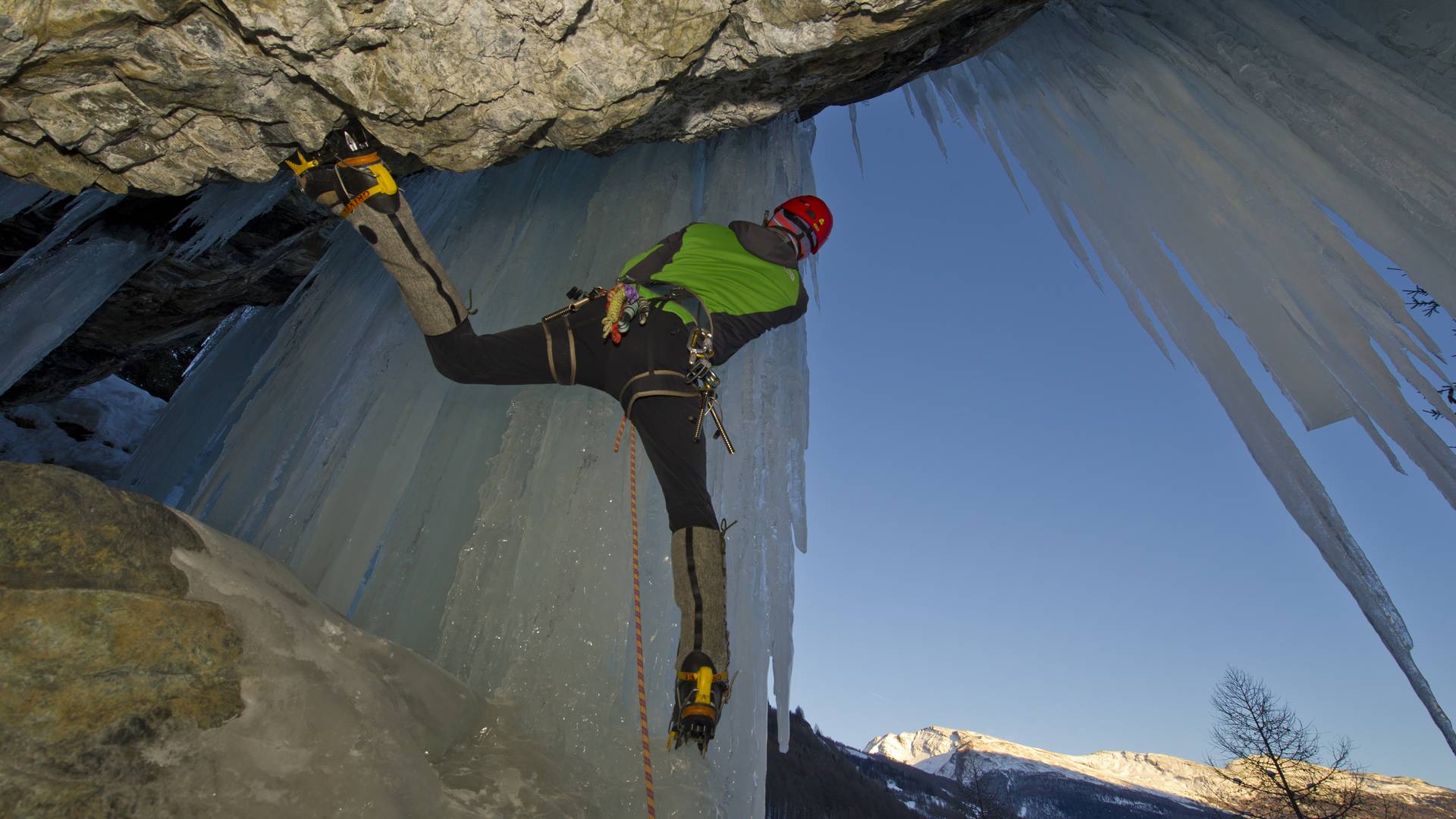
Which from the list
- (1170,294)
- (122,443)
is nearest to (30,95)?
(1170,294)

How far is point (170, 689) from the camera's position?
1.27 m

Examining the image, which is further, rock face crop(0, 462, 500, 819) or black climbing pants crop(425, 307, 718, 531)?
black climbing pants crop(425, 307, 718, 531)

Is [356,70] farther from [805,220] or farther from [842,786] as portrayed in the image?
[842,786]

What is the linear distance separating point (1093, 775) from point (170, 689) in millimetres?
34024

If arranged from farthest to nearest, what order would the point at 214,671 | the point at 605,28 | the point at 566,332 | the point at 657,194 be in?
the point at 657,194, the point at 566,332, the point at 605,28, the point at 214,671

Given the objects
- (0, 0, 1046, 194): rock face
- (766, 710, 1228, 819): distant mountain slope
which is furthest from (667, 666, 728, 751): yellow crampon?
(766, 710, 1228, 819): distant mountain slope

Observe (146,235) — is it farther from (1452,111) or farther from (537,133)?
(1452,111)

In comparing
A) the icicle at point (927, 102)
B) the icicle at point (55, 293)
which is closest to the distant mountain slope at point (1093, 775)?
the icicle at point (927, 102)

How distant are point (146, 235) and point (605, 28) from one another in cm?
375

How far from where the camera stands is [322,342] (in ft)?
12.0

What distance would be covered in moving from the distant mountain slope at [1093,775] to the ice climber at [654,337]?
19998 mm

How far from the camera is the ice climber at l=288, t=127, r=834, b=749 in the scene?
201cm

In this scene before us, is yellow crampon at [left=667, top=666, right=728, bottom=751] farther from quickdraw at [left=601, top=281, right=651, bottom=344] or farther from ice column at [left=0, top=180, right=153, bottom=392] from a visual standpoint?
ice column at [left=0, top=180, right=153, bottom=392]

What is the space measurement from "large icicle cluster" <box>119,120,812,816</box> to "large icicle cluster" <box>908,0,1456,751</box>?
1.56 meters
